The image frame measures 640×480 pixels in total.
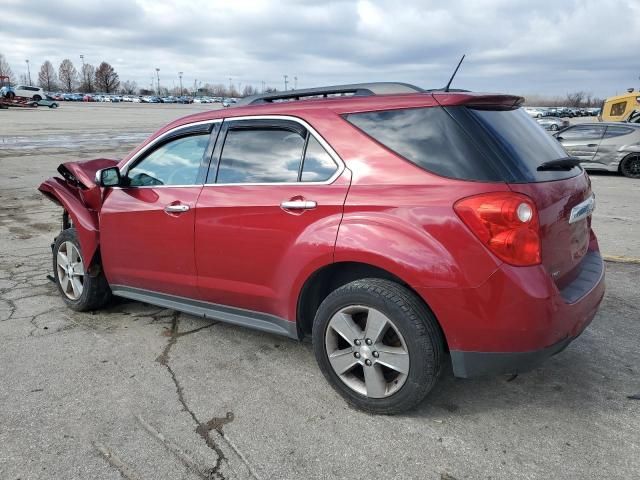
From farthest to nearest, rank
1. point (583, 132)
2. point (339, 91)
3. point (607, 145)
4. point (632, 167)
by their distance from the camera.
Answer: point (583, 132) → point (607, 145) → point (632, 167) → point (339, 91)

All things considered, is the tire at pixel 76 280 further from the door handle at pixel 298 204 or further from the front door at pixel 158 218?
the door handle at pixel 298 204

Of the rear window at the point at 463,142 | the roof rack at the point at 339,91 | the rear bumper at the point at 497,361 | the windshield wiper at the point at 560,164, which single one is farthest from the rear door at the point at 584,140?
the rear bumper at the point at 497,361

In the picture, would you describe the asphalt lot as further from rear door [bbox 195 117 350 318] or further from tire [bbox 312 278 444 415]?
rear door [bbox 195 117 350 318]

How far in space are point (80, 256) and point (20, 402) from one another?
63.6 inches

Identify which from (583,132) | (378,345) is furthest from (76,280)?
(583,132)

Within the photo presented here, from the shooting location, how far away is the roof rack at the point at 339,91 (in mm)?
3096

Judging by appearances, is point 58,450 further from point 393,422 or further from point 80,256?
point 80,256

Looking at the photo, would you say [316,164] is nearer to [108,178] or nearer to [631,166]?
[108,178]

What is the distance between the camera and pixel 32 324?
423 centimetres

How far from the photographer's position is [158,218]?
3744mm

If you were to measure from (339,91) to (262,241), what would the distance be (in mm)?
1048

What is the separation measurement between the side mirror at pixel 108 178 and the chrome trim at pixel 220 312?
0.82m

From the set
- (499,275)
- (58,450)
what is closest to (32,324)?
(58,450)

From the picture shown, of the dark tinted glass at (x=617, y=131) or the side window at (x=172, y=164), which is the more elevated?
the side window at (x=172, y=164)
